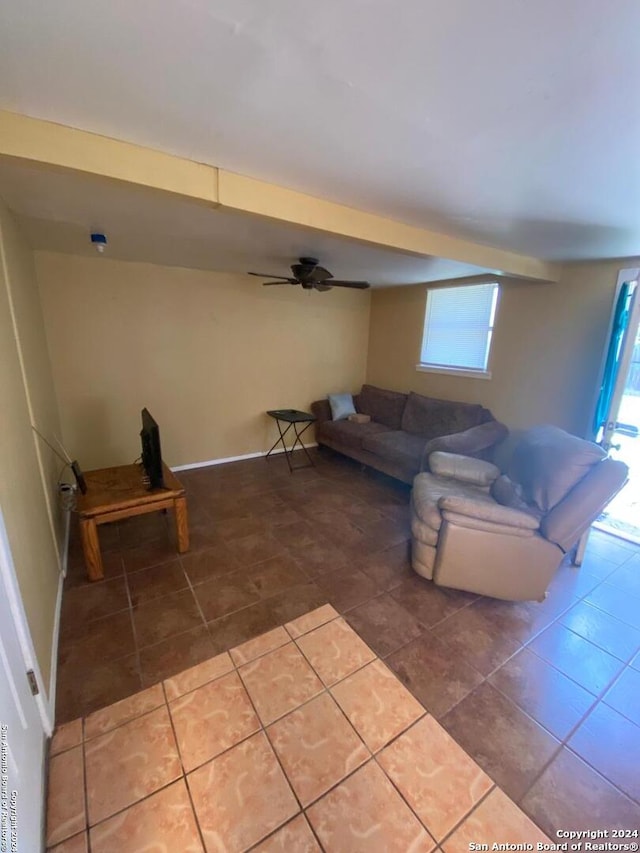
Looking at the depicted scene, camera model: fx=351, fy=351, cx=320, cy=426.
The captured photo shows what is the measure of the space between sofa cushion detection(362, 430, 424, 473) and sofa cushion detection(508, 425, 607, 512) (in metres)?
1.20

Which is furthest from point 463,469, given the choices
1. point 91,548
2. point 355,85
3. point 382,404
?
point 91,548

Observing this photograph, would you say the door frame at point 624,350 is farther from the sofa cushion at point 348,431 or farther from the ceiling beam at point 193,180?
the sofa cushion at point 348,431

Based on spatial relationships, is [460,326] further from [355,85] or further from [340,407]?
[355,85]

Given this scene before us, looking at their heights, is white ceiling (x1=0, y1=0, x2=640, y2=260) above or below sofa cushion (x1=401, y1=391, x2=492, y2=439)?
above

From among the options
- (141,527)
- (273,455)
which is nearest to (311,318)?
(273,455)

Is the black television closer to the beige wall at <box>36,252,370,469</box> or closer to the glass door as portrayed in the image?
the beige wall at <box>36,252,370,469</box>

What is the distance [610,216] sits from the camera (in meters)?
1.89

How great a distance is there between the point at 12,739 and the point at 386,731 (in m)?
1.29

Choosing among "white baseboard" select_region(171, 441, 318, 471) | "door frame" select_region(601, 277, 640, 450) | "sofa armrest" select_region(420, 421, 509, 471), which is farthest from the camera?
"white baseboard" select_region(171, 441, 318, 471)

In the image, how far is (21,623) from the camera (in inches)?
49.4

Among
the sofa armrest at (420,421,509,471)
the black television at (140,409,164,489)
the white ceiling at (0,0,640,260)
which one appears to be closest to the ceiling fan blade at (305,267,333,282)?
the white ceiling at (0,0,640,260)

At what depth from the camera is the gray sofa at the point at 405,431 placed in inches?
133

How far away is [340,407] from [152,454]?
2707 mm

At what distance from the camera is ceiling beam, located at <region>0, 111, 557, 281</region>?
1.19 metres
